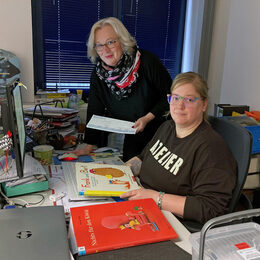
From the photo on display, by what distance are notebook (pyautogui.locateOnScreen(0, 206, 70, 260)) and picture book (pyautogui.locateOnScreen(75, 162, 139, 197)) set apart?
0.78 feet

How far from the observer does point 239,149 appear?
1202mm

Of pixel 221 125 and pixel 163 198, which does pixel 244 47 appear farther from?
pixel 163 198

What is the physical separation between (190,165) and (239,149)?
22cm

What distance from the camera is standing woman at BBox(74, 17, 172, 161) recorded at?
1.84 m

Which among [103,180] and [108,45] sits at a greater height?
[108,45]

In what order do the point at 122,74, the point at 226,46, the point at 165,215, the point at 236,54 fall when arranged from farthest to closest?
the point at 226,46 → the point at 236,54 → the point at 122,74 → the point at 165,215

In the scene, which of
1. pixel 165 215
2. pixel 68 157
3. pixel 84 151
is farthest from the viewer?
pixel 84 151

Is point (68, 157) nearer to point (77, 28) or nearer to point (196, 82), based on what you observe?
point (196, 82)

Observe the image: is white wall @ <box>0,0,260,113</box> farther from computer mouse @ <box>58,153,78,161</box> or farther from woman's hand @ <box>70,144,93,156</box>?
computer mouse @ <box>58,153,78,161</box>

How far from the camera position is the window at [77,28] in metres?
2.98

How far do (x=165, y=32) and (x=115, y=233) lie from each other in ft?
9.94

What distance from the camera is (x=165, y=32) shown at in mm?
3457

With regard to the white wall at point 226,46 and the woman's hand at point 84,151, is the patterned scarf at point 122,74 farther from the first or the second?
the white wall at point 226,46

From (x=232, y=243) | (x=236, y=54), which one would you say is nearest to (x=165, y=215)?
(x=232, y=243)
